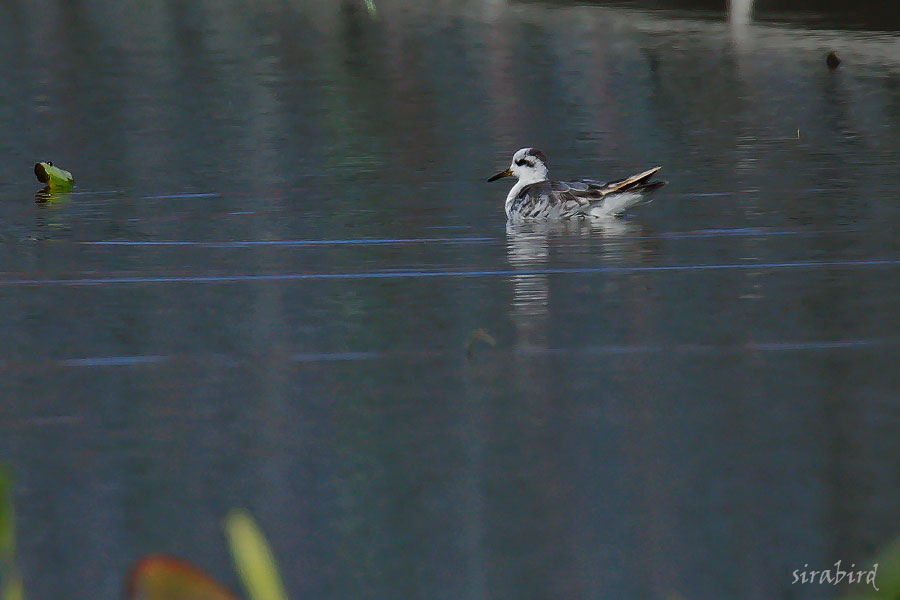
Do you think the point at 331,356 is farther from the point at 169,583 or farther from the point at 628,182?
the point at 169,583

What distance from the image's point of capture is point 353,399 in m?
7.62

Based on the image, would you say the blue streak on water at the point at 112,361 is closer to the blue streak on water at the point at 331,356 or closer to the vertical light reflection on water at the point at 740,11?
the blue streak on water at the point at 331,356

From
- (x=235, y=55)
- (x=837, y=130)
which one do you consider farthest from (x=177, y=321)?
(x=235, y=55)

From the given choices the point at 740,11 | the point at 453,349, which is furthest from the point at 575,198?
the point at 740,11

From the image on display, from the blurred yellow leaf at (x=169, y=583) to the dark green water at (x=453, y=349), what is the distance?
119 inches

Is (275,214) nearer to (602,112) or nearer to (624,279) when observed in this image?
(624,279)

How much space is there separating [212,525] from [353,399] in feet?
5.58

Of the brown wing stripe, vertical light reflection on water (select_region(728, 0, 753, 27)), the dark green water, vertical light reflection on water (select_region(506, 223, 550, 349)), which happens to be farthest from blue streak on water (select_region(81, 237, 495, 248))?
vertical light reflection on water (select_region(728, 0, 753, 27))

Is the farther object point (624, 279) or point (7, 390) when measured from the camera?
point (624, 279)

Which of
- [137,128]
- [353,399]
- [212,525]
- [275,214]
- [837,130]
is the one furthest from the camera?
[137,128]

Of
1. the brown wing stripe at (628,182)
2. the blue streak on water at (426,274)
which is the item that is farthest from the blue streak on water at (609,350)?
the brown wing stripe at (628,182)

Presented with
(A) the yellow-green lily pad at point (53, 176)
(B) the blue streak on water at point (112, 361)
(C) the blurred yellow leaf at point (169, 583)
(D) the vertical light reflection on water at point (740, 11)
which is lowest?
(D) the vertical light reflection on water at point (740, 11)

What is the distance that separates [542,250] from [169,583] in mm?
9616

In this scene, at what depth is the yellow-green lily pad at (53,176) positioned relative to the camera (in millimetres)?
14875
